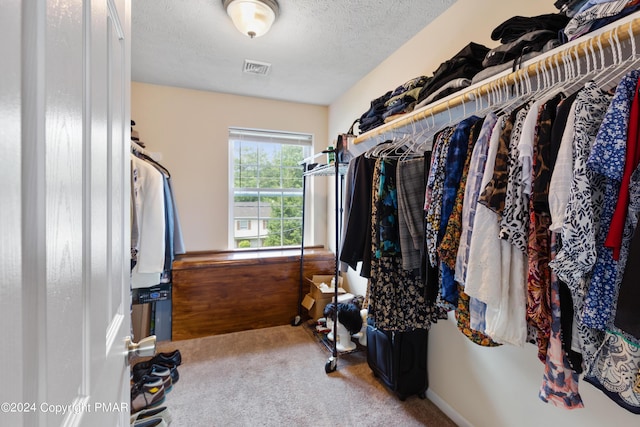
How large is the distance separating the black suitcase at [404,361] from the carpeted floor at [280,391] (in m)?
0.08

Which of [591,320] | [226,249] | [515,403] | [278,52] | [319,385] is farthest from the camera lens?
[226,249]

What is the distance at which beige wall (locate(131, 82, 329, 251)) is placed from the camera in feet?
9.47

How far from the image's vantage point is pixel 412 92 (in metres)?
1.65

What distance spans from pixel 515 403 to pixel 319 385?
3.78 feet

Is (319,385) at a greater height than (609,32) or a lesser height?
lesser

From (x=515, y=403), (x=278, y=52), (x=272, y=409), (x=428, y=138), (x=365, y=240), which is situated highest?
(x=278, y=52)

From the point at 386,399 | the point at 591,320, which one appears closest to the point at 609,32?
the point at 591,320

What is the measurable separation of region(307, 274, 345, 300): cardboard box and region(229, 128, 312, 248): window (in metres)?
0.64

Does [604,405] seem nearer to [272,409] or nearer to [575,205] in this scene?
[575,205]

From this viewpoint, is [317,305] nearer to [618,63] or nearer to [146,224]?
[146,224]

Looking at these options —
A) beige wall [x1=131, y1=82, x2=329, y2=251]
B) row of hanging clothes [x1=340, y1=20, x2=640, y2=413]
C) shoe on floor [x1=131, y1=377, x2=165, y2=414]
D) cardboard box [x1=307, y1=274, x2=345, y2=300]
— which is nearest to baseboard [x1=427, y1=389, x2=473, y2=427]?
row of hanging clothes [x1=340, y1=20, x2=640, y2=413]

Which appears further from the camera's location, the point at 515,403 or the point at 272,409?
the point at 272,409

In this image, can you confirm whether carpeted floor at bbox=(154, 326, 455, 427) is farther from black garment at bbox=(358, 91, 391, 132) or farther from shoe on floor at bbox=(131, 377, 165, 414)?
black garment at bbox=(358, 91, 391, 132)

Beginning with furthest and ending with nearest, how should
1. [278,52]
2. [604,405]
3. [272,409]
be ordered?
[278,52]
[272,409]
[604,405]
